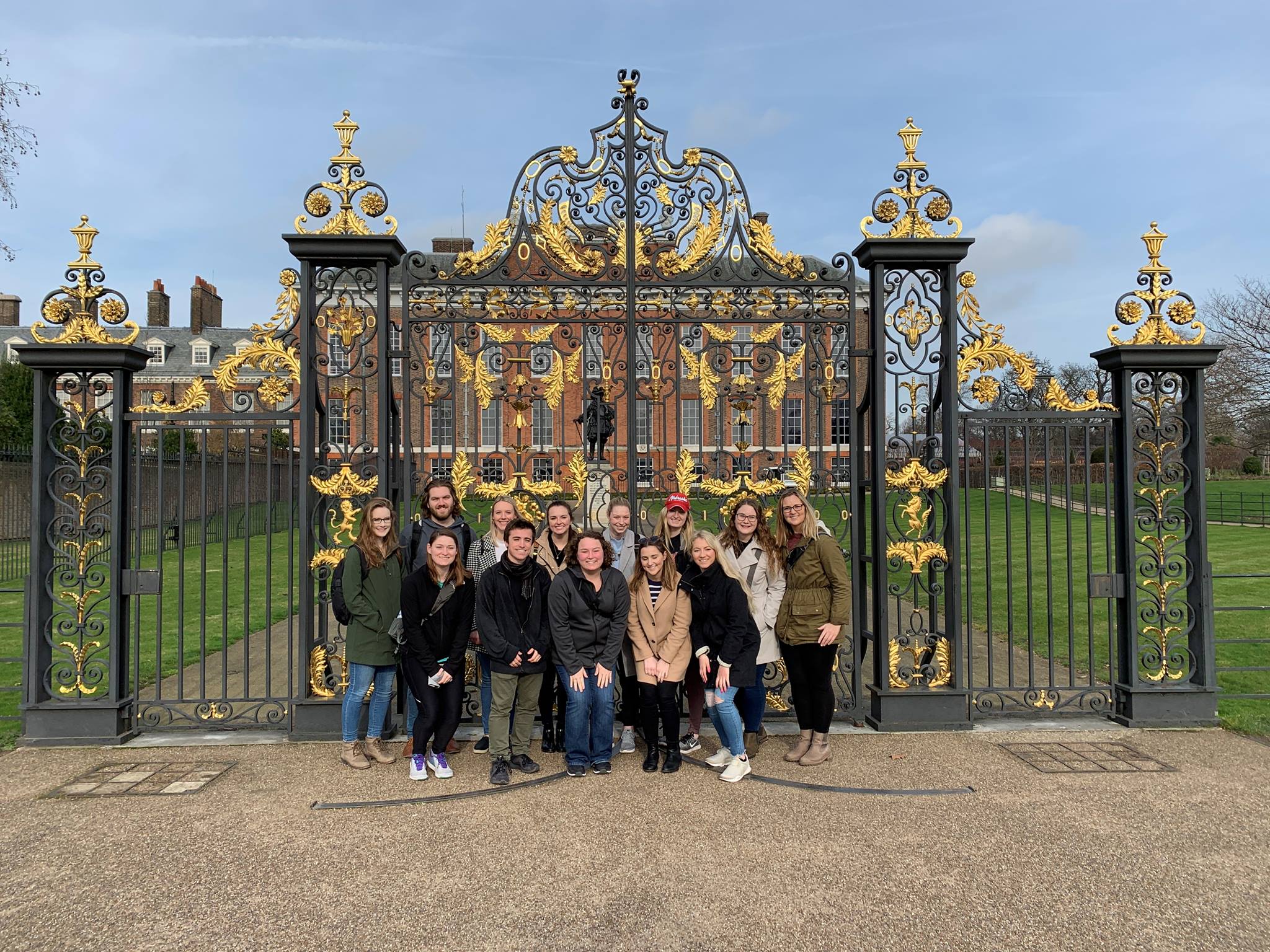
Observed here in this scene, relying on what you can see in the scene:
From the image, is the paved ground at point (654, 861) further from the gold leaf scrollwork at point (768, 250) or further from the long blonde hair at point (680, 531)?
the gold leaf scrollwork at point (768, 250)

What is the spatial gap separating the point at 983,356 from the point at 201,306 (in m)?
49.6

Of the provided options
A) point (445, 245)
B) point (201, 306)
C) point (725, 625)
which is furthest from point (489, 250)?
point (201, 306)

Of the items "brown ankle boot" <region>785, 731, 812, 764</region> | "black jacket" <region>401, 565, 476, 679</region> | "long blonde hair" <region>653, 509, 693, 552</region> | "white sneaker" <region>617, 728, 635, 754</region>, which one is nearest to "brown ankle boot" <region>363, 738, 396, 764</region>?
"black jacket" <region>401, 565, 476, 679</region>

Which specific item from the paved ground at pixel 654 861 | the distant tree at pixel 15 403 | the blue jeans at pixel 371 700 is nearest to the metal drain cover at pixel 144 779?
the paved ground at pixel 654 861

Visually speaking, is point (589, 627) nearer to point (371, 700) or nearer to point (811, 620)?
point (811, 620)

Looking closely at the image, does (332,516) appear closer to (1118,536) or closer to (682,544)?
(682,544)

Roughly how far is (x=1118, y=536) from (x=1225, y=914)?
358cm

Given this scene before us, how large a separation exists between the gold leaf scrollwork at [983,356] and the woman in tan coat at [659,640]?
2.92 m

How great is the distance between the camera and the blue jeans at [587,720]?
17.2ft

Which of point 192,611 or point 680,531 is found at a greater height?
point 680,531

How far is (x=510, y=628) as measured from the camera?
5227 mm

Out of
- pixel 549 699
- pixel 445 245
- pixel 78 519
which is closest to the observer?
pixel 549 699

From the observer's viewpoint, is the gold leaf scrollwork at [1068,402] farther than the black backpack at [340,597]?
Yes

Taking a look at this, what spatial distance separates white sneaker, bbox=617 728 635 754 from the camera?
5.77 meters
